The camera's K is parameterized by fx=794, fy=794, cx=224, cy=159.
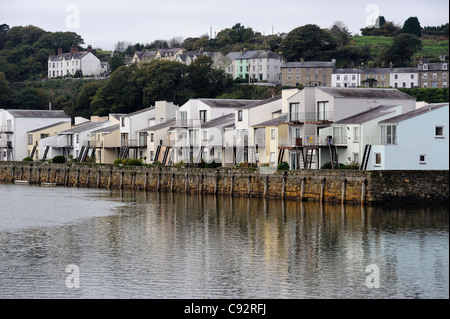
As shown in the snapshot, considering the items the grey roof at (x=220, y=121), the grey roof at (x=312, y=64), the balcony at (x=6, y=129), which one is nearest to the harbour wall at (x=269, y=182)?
the grey roof at (x=220, y=121)

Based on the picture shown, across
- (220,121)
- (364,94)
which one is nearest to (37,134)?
(220,121)

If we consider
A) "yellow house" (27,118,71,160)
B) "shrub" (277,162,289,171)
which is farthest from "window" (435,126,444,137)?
"yellow house" (27,118,71,160)

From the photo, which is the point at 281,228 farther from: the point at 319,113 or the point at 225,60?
the point at 225,60

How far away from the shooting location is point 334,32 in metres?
188

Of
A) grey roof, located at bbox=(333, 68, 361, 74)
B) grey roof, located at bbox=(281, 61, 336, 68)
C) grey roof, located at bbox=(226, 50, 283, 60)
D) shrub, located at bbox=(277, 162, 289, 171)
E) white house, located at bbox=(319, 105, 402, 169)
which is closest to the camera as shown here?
white house, located at bbox=(319, 105, 402, 169)

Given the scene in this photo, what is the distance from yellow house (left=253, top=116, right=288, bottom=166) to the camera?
73500mm

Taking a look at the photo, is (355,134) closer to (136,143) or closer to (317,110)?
(317,110)

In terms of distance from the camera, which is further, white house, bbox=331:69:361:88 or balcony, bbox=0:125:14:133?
white house, bbox=331:69:361:88

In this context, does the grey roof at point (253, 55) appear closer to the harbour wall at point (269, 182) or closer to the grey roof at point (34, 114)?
the grey roof at point (34, 114)

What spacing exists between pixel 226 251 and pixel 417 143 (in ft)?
75.0

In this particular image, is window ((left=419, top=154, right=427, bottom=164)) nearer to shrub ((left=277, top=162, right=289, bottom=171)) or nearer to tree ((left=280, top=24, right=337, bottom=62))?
shrub ((left=277, top=162, right=289, bottom=171))

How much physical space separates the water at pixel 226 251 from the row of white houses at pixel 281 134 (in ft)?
22.0

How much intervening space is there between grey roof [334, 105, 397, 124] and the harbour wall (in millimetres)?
7169
